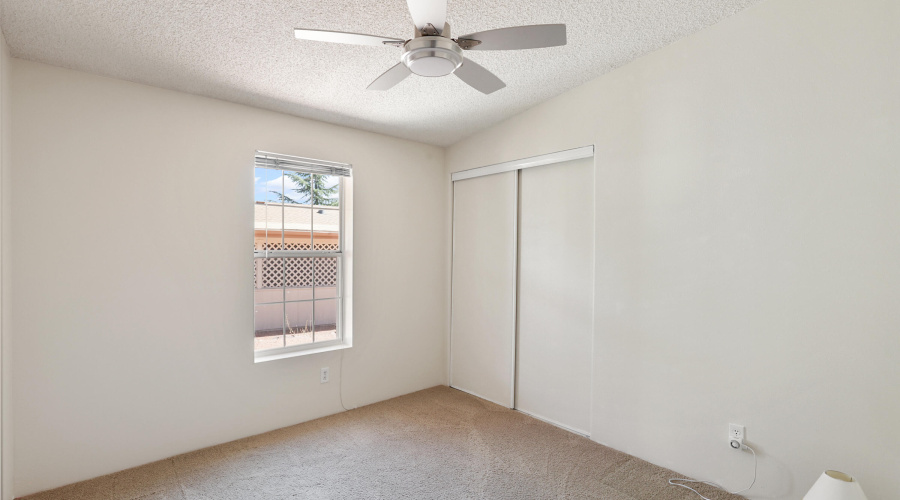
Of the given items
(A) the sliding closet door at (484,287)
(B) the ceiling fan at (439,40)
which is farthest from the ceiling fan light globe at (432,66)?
(A) the sliding closet door at (484,287)

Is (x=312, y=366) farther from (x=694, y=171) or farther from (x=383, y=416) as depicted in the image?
(x=694, y=171)

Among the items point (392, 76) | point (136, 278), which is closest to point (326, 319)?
point (136, 278)

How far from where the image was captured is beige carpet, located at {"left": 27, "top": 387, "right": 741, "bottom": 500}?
2373 millimetres

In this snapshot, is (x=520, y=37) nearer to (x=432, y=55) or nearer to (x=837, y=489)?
(x=432, y=55)

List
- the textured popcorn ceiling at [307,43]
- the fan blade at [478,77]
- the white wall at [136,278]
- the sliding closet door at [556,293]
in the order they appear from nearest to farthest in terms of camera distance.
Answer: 1. the fan blade at [478,77]
2. the textured popcorn ceiling at [307,43]
3. the white wall at [136,278]
4. the sliding closet door at [556,293]

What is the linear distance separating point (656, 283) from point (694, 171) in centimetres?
72

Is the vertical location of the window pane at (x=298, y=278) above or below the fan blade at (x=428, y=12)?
below

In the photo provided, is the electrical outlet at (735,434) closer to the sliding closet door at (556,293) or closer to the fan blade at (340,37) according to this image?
the sliding closet door at (556,293)

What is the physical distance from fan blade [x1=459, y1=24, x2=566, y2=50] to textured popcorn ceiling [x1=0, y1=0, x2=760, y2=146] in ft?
1.67

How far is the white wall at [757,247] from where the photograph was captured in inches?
77.4

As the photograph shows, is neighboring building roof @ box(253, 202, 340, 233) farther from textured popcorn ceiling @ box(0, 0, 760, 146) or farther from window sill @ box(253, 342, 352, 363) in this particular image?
window sill @ box(253, 342, 352, 363)

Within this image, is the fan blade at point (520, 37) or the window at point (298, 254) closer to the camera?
the fan blade at point (520, 37)

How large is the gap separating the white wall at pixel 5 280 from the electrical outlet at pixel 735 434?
368cm

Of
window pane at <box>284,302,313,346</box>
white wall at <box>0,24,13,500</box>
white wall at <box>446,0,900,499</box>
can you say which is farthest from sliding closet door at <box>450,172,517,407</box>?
white wall at <box>0,24,13,500</box>
